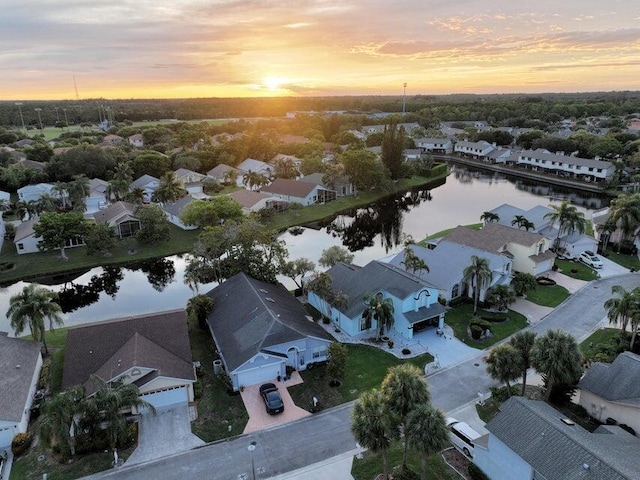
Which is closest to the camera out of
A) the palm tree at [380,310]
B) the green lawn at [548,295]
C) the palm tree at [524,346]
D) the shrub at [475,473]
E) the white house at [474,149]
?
the shrub at [475,473]

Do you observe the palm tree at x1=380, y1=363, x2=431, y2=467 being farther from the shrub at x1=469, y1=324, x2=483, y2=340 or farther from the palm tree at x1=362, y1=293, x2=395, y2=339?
the shrub at x1=469, y1=324, x2=483, y2=340

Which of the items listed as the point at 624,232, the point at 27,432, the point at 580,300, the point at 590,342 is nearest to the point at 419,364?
the point at 590,342

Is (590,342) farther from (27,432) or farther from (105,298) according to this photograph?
(105,298)

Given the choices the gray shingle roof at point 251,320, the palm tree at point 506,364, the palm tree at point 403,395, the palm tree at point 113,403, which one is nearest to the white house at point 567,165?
the palm tree at point 506,364

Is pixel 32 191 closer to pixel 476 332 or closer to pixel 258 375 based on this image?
pixel 258 375

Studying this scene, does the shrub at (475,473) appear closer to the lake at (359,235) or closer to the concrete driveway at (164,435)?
the concrete driveway at (164,435)

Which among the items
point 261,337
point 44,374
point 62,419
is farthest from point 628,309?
point 44,374

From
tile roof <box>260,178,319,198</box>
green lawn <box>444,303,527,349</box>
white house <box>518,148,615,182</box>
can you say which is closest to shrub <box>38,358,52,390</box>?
green lawn <box>444,303,527,349</box>
